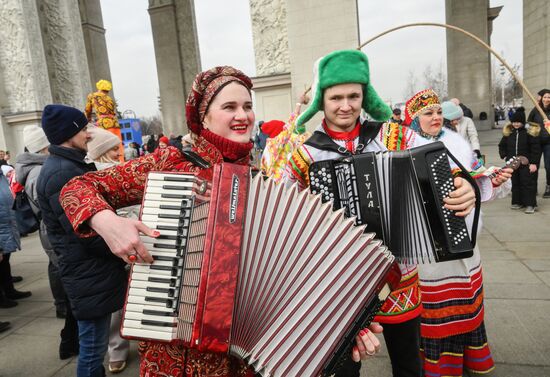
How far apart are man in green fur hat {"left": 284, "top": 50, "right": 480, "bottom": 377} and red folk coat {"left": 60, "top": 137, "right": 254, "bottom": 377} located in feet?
1.61

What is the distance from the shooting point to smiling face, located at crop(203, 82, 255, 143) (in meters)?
1.39

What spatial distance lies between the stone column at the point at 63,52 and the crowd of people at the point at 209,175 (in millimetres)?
9379

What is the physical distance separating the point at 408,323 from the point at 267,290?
3.20 feet

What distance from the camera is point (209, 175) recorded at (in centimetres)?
122

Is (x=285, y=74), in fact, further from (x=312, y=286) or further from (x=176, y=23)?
(x=176, y=23)

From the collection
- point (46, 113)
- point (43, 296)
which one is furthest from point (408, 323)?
point (43, 296)

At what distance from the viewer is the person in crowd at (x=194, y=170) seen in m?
1.22

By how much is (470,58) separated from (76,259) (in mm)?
20559

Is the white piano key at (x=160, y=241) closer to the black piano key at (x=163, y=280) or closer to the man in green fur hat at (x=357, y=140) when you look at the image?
the black piano key at (x=163, y=280)

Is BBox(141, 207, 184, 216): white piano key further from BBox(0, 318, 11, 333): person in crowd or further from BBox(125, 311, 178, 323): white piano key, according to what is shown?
BBox(0, 318, 11, 333): person in crowd

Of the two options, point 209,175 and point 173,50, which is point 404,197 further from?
point 173,50

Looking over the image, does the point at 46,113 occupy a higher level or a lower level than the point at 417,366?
higher

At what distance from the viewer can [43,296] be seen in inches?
178

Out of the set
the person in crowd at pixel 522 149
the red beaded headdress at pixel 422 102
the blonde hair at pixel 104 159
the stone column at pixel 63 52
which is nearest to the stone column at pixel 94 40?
the stone column at pixel 63 52
